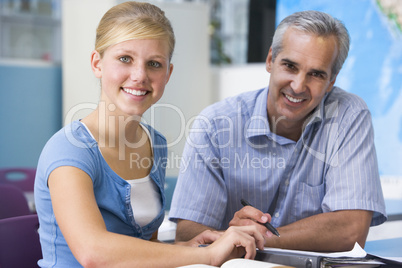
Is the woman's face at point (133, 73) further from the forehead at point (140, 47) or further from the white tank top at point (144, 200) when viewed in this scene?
the white tank top at point (144, 200)

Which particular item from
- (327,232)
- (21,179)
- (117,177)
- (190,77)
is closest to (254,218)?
(327,232)

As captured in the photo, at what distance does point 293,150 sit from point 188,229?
0.40 metres

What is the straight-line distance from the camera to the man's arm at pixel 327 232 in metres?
1.37

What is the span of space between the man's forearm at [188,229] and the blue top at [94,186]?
0.31 metres

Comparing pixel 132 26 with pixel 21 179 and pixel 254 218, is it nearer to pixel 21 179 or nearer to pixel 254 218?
pixel 254 218

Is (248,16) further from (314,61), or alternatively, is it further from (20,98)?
(314,61)

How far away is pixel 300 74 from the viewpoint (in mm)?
1520

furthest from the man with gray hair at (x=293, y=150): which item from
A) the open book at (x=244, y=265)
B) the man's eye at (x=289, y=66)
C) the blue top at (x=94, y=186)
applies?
the open book at (x=244, y=265)

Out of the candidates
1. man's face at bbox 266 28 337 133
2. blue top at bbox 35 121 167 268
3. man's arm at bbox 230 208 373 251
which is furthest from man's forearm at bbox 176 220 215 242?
man's face at bbox 266 28 337 133

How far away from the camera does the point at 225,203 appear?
1.58 m

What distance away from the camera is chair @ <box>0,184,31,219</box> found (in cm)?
175

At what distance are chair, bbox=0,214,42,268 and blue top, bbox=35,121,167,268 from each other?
200mm

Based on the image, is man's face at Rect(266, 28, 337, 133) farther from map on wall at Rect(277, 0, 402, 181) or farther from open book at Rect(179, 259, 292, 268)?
map on wall at Rect(277, 0, 402, 181)

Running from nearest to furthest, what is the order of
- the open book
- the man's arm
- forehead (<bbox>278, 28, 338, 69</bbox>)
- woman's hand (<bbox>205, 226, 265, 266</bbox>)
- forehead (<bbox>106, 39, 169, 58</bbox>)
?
the open book, woman's hand (<bbox>205, 226, 265, 266</bbox>), forehead (<bbox>106, 39, 169, 58</bbox>), the man's arm, forehead (<bbox>278, 28, 338, 69</bbox>)
